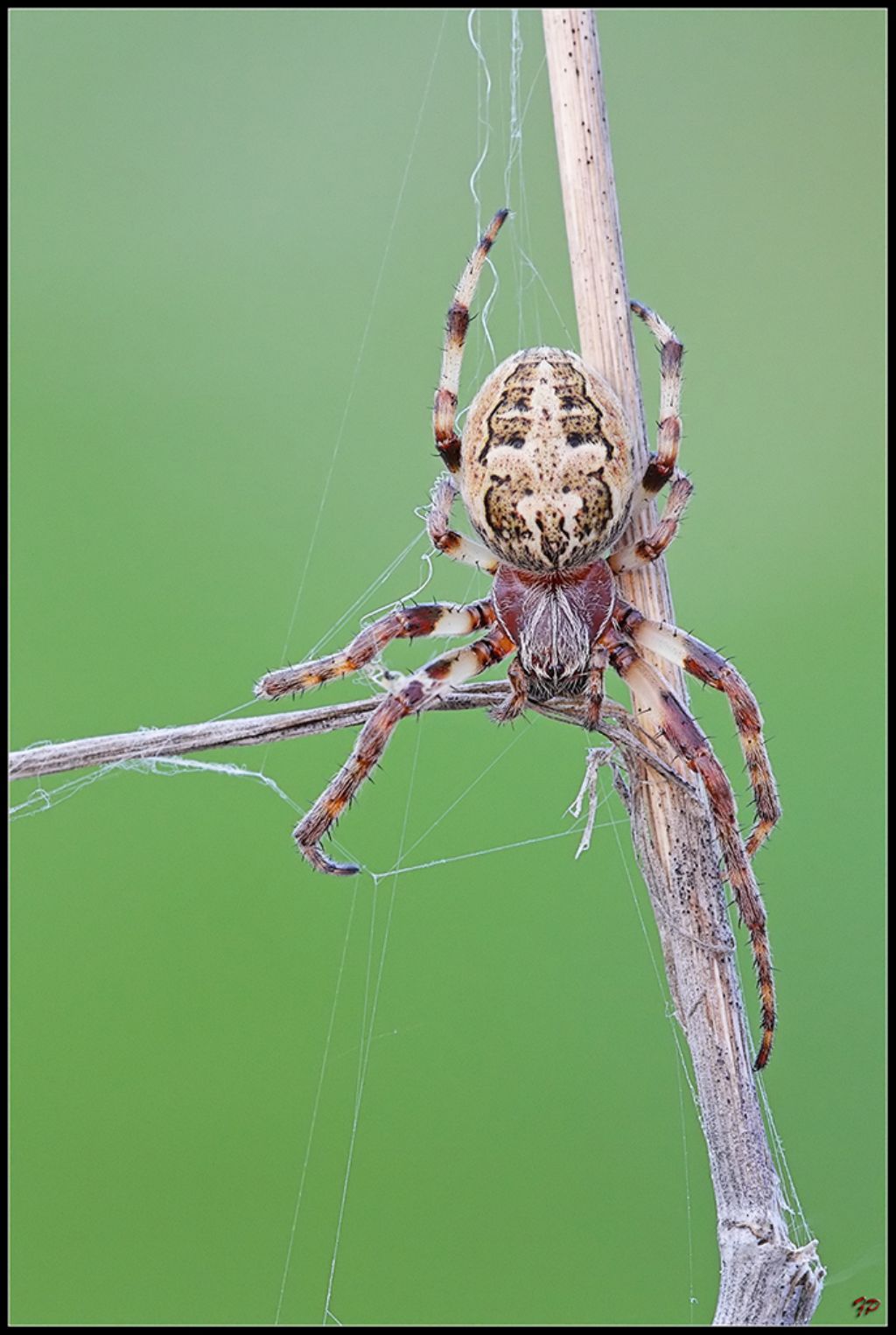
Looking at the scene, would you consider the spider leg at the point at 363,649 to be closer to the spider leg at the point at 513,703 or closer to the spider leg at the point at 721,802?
the spider leg at the point at 513,703

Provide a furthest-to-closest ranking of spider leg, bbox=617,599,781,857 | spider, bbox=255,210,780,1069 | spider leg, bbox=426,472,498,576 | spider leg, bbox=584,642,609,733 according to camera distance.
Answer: spider leg, bbox=426,472,498,576
spider leg, bbox=617,599,781,857
spider, bbox=255,210,780,1069
spider leg, bbox=584,642,609,733

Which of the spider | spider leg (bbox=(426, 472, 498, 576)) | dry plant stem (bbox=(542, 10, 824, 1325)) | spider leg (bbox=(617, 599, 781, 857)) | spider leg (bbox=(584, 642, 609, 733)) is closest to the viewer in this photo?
dry plant stem (bbox=(542, 10, 824, 1325))

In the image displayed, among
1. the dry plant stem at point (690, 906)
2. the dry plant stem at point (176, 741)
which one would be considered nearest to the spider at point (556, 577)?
the dry plant stem at point (690, 906)

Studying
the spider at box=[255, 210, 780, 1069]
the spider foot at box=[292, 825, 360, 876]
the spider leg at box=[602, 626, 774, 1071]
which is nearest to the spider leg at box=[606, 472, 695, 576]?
the spider at box=[255, 210, 780, 1069]

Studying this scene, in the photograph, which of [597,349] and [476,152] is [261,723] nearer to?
[597,349]

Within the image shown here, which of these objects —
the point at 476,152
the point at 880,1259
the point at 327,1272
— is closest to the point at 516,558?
the point at 880,1259

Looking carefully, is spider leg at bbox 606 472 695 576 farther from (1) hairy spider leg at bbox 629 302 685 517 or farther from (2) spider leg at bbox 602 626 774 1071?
(2) spider leg at bbox 602 626 774 1071
